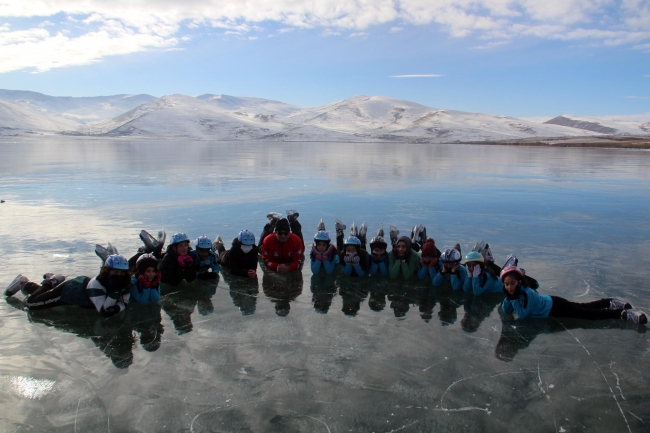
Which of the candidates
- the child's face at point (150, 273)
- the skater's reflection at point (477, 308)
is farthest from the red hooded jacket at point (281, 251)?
the skater's reflection at point (477, 308)

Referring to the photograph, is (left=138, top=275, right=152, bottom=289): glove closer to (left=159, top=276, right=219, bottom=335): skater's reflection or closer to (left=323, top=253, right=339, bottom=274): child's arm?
(left=159, top=276, right=219, bottom=335): skater's reflection

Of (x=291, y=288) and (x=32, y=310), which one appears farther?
(x=291, y=288)

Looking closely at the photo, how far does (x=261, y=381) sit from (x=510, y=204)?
11919mm

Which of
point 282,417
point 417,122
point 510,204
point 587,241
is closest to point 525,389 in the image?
point 282,417

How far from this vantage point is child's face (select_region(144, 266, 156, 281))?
5.67 meters

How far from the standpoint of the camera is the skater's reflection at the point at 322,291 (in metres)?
5.91

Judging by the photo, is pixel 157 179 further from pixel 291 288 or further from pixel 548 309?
pixel 548 309

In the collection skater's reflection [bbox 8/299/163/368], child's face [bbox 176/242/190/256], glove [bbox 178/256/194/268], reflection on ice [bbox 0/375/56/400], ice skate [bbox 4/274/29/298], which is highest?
child's face [bbox 176/242/190/256]

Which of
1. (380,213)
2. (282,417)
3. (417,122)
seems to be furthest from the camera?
(417,122)

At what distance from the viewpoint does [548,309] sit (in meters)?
5.48

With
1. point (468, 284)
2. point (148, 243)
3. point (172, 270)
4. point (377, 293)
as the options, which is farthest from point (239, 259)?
point (468, 284)

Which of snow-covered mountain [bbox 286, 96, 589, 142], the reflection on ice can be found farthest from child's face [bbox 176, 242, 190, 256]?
snow-covered mountain [bbox 286, 96, 589, 142]

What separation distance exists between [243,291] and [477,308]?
3.31 m

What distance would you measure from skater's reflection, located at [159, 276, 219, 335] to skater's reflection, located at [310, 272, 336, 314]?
4.64 ft
